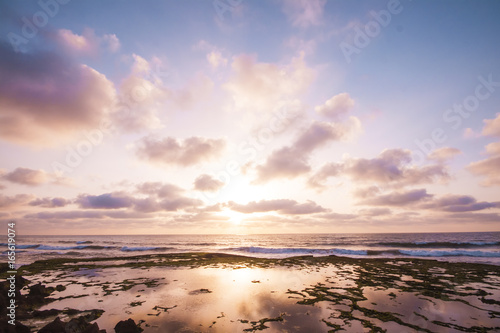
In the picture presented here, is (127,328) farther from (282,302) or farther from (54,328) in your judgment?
(282,302)

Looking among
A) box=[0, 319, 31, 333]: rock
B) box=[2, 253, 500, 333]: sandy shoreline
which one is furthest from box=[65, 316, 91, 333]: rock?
box=[0, 319, 31, 333]: rock

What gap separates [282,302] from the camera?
1199cm

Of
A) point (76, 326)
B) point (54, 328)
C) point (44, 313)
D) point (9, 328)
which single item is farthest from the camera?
point (44, 313)

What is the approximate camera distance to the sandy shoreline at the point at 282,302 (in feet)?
30.2

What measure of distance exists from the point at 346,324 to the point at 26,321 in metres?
13.4

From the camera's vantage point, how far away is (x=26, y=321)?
948cm

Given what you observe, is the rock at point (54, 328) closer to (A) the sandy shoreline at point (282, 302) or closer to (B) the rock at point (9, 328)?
(B) the rock at point (9, 328)

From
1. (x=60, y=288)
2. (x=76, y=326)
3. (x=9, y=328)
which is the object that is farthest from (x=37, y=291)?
(x=76, y=326)

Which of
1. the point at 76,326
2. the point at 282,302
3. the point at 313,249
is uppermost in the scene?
the point at 76,326

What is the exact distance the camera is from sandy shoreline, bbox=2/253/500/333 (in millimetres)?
9195

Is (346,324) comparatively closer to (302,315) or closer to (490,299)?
(302,315)

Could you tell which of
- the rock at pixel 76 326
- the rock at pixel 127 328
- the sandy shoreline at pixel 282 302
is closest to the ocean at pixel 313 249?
the sandy shoreline at pixel 282 302

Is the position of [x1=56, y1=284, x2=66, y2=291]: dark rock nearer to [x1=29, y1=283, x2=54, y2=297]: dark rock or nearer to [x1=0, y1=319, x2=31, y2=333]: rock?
[x1=29, y1=283, x2=54, y2=297]: dark rock

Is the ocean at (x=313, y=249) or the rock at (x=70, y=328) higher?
the rock at (x=70, y=328)
